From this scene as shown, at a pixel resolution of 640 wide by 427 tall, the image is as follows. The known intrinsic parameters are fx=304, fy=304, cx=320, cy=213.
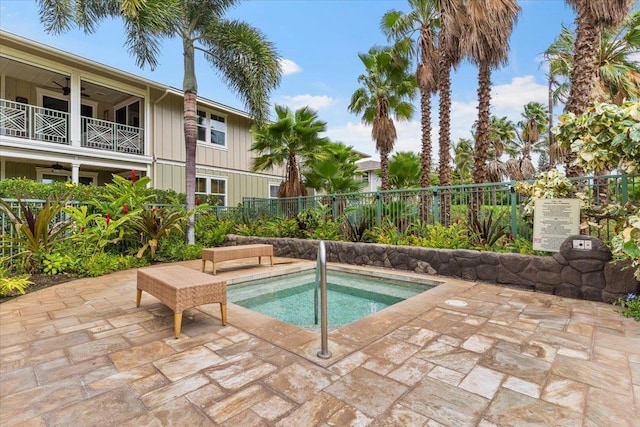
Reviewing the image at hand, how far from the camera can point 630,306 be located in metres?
3.59

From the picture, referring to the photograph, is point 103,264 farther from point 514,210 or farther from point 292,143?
point 514,210

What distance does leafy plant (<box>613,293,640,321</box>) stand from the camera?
3.47 m

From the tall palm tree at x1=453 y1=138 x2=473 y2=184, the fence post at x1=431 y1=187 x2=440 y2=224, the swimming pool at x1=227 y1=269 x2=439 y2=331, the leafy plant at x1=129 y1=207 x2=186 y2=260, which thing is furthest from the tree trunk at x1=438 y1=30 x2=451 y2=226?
the tall palm tree at x1=453 y1=138 x2=473 y2=184

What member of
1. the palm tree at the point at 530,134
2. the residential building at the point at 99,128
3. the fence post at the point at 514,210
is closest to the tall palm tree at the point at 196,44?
the residential building at the point at 99,128

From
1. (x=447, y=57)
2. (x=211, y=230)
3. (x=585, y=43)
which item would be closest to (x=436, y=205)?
(x=585, y=43)

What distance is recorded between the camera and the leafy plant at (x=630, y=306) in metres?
3.47

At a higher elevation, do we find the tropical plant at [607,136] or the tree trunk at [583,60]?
the tree trunk at [583,60]

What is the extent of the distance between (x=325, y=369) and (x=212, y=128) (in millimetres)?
13913

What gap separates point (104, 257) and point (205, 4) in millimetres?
7390

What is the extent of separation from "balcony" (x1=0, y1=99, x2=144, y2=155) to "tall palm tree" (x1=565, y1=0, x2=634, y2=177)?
13.9m

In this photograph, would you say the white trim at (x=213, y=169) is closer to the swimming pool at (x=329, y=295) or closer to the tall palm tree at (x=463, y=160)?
the swimming pool at (x=329, y=295)

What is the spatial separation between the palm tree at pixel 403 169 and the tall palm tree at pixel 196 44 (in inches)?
262

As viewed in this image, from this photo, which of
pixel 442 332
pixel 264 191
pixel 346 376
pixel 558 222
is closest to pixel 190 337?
pixel 346 376

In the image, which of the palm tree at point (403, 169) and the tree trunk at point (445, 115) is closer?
the tree trunk at point (445, 115)
